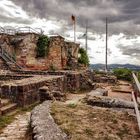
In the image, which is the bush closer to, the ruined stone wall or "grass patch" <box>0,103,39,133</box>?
the ruined stone wall

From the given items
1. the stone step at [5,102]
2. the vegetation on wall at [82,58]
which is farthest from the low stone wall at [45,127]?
the vegetation on wall at [82,58]

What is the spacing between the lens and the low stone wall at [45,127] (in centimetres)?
638

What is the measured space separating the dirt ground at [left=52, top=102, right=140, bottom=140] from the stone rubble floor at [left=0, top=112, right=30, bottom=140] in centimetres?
98

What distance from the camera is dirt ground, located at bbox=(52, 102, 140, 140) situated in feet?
22.5

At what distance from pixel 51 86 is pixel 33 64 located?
18.7 metres

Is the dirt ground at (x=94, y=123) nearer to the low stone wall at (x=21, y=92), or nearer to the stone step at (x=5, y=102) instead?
the stone step at (x=5, y=102)

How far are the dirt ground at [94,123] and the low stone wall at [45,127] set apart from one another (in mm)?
202

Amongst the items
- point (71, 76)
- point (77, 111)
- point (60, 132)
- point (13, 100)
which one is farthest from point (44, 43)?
point (60, 132)

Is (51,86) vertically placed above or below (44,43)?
below

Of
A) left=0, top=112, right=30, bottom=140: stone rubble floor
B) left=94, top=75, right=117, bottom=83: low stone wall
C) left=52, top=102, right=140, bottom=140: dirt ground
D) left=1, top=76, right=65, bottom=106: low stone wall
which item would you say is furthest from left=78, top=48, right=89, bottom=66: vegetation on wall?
left=52, top=102, right=140, bottom=140: dirt ground

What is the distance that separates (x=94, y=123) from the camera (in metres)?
7.90

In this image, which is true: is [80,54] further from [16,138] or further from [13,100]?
[16,138]

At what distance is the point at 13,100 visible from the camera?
12.3m

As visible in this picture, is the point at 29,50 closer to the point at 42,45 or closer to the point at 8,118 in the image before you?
the point at 42,45
